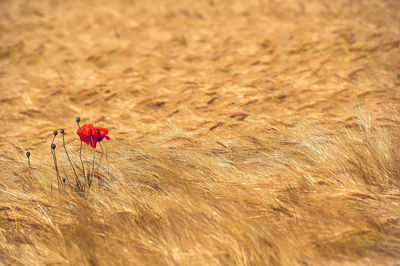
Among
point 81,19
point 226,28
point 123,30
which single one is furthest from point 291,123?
point 81,19

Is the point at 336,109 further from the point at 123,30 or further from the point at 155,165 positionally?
Result: the point at 123,30

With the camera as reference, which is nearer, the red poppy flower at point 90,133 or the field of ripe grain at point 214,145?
the field of ripe grain at point 214,145

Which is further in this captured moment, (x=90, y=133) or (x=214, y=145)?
(x=214, y=145)

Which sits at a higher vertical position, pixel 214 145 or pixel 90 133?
pixel 90 133

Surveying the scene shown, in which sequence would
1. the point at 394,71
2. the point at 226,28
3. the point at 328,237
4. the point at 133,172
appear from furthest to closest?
the point at 226,28, the point at 394,71, the point at 133,172, the point at 328,237

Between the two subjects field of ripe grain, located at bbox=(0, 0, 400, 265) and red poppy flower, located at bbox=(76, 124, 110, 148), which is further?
red poppy flower, located at bbox=(76, 124, 110, 148)

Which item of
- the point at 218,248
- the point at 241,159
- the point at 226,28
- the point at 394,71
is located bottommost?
the point at 218,248

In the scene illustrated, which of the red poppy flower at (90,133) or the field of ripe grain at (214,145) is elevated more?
the red poppy flower at (90,133)

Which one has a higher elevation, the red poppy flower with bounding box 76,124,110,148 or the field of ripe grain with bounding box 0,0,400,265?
the red poppy flower with bounding box 76,124,110,148
